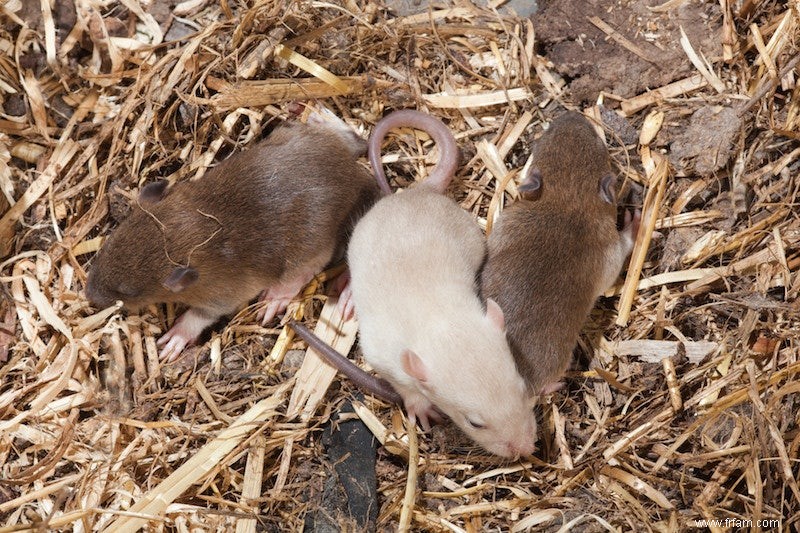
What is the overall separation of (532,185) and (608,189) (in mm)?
495

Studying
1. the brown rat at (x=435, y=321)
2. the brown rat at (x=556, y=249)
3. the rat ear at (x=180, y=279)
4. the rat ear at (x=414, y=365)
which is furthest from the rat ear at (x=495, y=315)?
the rat ear at (x=180, y=279)

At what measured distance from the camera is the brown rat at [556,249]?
184 inches

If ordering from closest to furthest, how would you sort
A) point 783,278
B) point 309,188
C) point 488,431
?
point 488,431 → point 783,278 → point 309,188

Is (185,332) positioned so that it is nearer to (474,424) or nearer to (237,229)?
(237,229)

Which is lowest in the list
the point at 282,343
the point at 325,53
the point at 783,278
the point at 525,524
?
the point at 525,524

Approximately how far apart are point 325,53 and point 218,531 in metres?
3.44

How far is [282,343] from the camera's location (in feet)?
17.5

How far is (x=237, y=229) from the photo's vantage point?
5152mm

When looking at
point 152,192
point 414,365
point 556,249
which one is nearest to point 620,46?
point 556,249

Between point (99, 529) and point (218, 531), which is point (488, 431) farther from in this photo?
point (99, 529)

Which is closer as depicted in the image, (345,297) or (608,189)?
(608,189)

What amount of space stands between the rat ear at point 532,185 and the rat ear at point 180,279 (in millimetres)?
2203

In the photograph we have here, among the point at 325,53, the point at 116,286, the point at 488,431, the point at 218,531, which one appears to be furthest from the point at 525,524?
the point at 325,53

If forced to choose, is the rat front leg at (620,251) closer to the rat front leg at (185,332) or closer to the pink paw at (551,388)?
the pink paw at (551,388)
